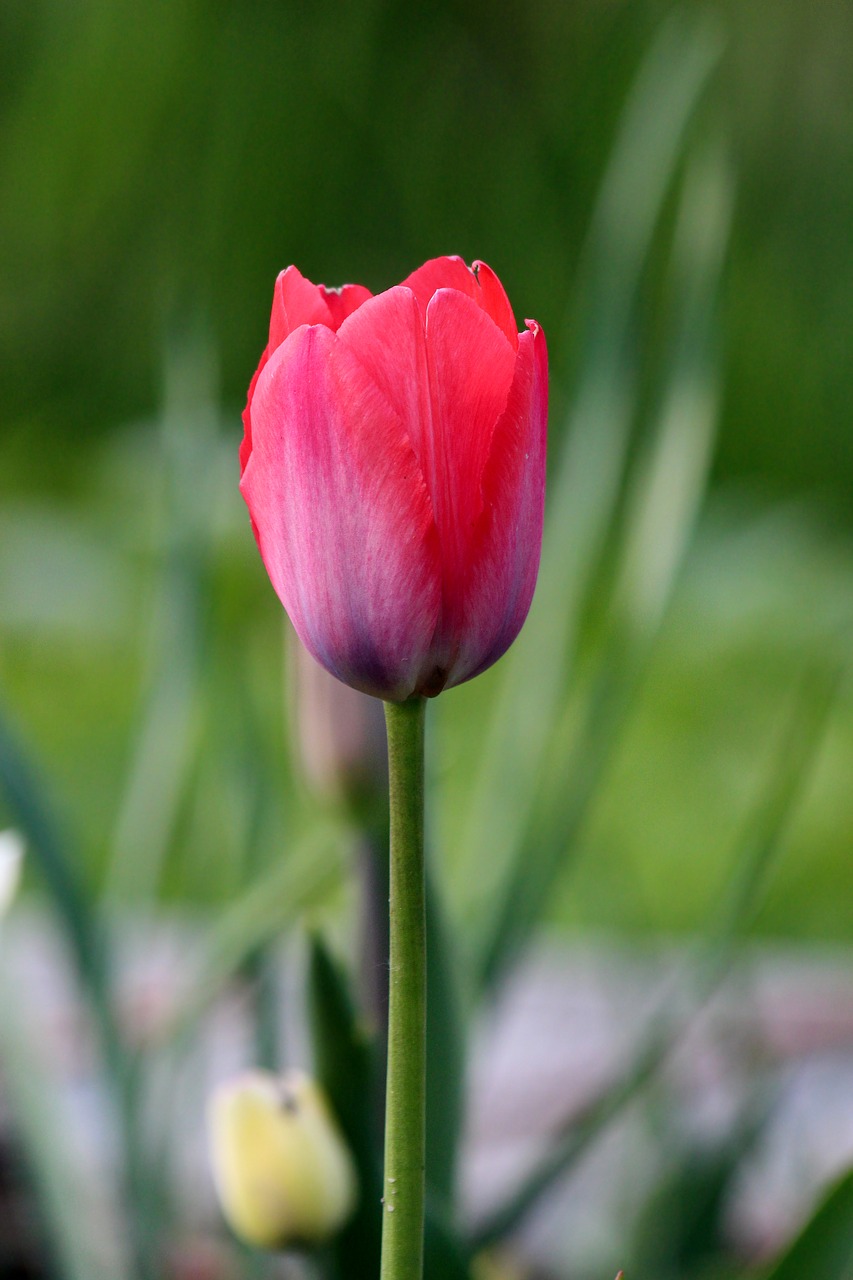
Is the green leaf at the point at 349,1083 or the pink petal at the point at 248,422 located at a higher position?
the pink petal at the point at 248,422

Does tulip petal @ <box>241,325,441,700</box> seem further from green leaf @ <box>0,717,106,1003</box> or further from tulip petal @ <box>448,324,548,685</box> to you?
green leaf @ <box>0,717,106,1003</box>

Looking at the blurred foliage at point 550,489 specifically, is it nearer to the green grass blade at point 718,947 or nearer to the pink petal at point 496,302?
the green grass blade at point 718,947

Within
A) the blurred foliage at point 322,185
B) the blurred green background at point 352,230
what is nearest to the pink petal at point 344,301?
the blurred green background at point 352,230

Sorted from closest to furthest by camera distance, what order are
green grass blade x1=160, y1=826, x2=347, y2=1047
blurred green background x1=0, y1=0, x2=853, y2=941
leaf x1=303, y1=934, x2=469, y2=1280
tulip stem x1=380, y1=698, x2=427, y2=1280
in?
tulip stem x1=380, y1=698, x2=427, y2=1280 < leaf x1=303, y1=934, x2=469, y2=1280 < green grass blade x1=160, y1=826, x2=347, y2=1047 < blurred green background x1=0, y1=0, x2=853, y2=941

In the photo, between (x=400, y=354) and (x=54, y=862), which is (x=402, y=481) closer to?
(x=400, y=354)

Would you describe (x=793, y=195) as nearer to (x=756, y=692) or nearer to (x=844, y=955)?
(x=756, y=692)

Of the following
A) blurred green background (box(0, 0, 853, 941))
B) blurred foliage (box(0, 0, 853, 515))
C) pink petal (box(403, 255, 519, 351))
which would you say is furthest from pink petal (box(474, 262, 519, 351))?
blurred foliage (box(0, 0, 853, 515))
